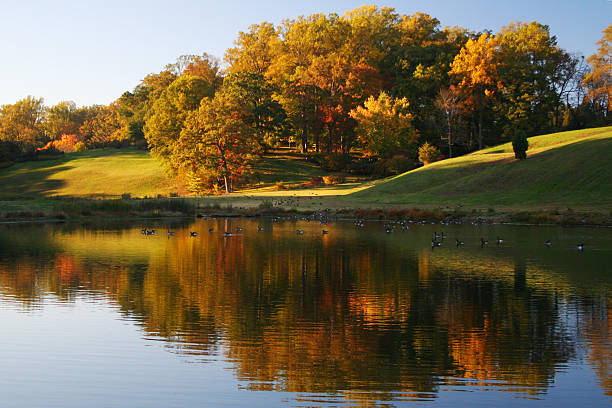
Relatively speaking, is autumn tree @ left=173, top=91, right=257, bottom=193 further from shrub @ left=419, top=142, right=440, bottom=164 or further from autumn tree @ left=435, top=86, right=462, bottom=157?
autumn tree @ left=435, top=86, right=462, bottom=157

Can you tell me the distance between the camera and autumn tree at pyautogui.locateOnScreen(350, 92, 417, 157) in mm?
89188

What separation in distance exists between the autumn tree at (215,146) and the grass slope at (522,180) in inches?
902

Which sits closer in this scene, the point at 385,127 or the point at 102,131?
the point at 385,127

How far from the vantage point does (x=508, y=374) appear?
11.1m

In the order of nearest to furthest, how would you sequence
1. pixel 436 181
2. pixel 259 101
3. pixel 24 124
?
1. pixel 436 181
2. pixel 259 101
3. pixel 24 124

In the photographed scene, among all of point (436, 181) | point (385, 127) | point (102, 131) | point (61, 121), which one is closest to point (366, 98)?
point (385, 127)

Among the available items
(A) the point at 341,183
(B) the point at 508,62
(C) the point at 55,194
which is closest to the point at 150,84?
(C) the point at 55,194

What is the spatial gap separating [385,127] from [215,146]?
25.4m

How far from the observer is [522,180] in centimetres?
6009

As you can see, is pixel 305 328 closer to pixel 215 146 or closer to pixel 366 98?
pixel 215 146

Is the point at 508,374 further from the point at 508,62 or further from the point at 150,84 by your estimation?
the point at 150,84

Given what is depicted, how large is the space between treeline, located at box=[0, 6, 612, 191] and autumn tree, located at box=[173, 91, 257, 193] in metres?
0.15

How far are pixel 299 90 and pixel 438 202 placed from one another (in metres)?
49.5

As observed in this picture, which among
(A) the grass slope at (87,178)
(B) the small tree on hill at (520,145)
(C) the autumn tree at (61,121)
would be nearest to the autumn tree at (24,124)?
(C) the autumn tree at (61,121)
